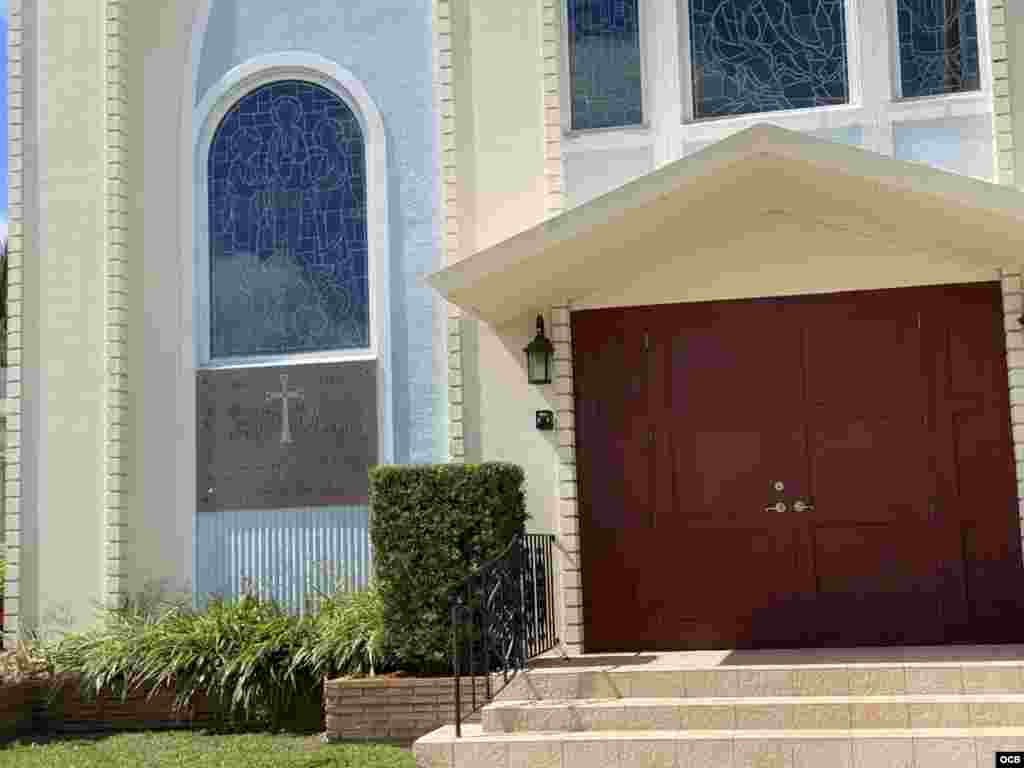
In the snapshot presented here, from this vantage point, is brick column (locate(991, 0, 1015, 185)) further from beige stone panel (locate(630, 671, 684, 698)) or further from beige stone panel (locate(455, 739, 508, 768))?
beige stone panel (locate(455, 739, 508, 768))

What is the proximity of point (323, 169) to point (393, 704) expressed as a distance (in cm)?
461

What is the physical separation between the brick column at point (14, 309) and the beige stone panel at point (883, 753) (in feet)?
23.2

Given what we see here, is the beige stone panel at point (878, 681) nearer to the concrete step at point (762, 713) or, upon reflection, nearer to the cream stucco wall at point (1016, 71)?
the concrete step at point (762, 713)

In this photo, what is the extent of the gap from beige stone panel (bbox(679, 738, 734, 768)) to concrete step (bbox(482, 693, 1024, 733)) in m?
0.33

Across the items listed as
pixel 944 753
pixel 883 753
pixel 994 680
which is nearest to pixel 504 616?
pixel 883 753

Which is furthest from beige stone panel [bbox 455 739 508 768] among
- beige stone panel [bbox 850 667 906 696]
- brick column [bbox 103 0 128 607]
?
brick column [bbox 103 0 128 607]

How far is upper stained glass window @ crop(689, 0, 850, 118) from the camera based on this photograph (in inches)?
428

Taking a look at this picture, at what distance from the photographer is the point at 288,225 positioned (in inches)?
460

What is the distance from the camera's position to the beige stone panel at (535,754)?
793cm

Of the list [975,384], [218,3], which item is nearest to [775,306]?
[975,384]

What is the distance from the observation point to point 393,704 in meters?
9.65

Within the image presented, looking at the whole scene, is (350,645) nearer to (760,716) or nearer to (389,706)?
(389,706)

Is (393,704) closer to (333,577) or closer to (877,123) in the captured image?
(333,577)

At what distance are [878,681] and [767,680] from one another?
66 cm
